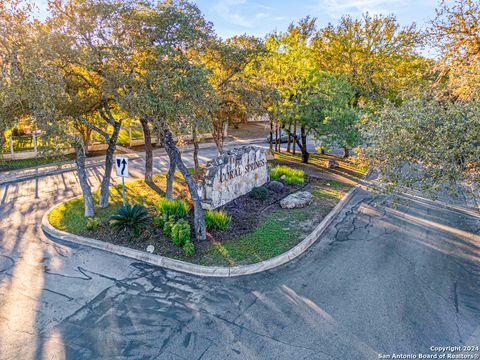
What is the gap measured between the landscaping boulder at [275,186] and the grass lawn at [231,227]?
1.56 m

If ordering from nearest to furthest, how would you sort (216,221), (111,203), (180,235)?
(180,235), (216,221), (111,203)

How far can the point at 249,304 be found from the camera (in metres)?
7.18

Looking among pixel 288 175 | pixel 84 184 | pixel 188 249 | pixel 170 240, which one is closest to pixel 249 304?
pixel 188 249

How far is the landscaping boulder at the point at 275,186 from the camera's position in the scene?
620 inches

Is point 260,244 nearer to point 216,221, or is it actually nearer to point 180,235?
point 216,221

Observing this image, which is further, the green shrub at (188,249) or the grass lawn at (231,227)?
the grass lawn at (231,227)

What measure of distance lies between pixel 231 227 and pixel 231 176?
10.3 ft

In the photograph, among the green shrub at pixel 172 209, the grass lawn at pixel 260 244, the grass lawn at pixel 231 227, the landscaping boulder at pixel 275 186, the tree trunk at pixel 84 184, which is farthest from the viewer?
the landscaping boulder at pixel 275 186

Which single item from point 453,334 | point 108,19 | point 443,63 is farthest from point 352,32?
point 453,334

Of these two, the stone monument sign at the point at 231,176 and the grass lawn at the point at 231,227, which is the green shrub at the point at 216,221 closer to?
the grass lawn at the point at 231,227

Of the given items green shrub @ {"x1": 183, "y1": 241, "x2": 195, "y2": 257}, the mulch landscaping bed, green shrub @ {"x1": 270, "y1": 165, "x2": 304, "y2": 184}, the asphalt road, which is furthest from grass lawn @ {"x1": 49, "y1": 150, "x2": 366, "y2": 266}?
the asphalt road

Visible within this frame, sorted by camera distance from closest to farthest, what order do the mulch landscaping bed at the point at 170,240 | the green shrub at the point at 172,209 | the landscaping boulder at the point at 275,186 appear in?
1. the mulch landscaping bed at the point at 170,240
2. the green shrub at the point at 172,209
3. the landscaping boulder at the point at 275,186

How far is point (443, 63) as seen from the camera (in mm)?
12531

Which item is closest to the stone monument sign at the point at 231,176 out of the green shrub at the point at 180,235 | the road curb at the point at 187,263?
the green shrub at the point at 180,235
